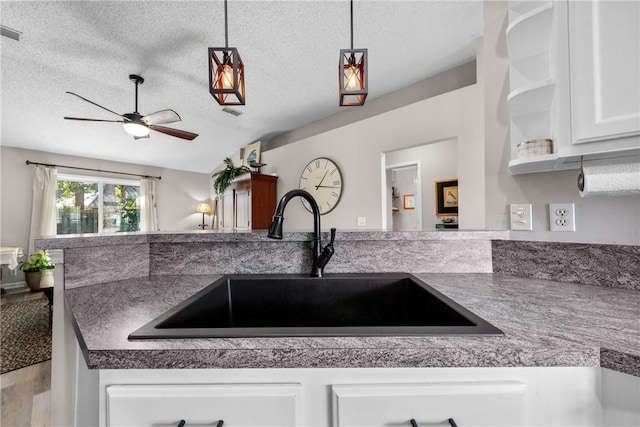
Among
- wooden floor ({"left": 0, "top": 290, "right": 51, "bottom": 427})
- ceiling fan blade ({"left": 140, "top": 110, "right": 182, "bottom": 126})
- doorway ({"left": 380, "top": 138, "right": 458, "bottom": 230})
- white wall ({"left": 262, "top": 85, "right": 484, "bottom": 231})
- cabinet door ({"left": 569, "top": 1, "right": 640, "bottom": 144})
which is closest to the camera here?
cabinet door ({"left": 569, "top": 1, "right": 640, "bottom": 144})

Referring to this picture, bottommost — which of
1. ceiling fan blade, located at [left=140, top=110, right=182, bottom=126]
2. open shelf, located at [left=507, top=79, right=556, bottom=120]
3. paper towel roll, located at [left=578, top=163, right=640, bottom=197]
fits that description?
paper towel roll, located at [left=578, top=163, right=640, bottom=197]

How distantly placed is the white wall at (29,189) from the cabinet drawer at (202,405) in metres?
6.15

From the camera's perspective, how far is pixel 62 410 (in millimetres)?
854

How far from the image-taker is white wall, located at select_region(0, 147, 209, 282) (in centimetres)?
451

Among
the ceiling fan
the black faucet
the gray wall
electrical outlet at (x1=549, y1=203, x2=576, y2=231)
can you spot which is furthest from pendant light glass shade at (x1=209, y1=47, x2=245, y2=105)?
the ceiling fan

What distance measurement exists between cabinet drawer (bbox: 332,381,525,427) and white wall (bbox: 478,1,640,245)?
859mm

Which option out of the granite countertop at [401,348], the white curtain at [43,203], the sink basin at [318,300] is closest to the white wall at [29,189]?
the white curtain at [43,203]

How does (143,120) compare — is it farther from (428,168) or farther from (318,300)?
(428,168)

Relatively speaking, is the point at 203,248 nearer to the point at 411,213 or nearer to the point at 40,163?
the point at 411,213

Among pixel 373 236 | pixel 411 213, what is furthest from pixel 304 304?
pixel 411 213

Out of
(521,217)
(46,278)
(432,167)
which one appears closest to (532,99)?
(521,217)

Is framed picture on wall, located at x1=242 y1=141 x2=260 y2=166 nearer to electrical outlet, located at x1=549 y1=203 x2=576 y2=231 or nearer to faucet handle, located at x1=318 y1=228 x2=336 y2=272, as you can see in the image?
faucet handle, located at x1=318 y1=228 x2=336 y2=272

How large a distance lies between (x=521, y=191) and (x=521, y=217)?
118 mm

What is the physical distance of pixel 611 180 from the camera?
2.82 feet
